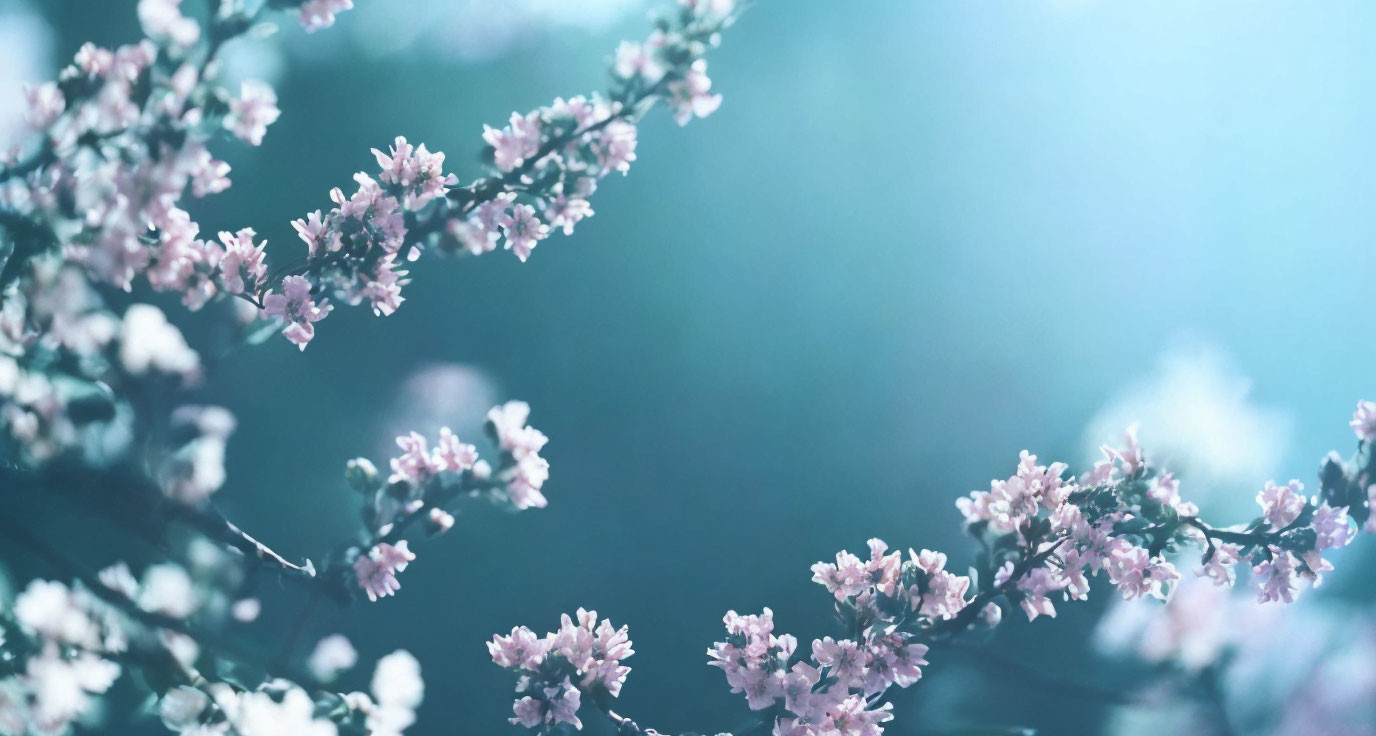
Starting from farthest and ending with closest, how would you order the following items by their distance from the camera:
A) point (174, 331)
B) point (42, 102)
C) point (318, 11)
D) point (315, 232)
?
point (315, 232) < point (174, 331) < point (318, 11) < point (42, 102)

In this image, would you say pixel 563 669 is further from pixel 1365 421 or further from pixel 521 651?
pixel 1365 421

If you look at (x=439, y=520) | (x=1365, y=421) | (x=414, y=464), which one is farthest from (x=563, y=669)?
(x=1365, y=421)

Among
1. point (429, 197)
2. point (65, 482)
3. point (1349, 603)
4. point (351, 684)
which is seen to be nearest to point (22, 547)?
point (65, 482)

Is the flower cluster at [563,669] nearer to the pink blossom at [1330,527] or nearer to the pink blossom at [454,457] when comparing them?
the pink blossom at [454,457]

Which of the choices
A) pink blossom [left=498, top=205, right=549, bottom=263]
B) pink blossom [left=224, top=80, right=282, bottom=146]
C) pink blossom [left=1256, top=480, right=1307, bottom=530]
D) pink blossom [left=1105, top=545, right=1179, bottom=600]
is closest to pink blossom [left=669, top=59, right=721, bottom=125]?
pink blossom [left=498, top=205, right=549, bottom=263]

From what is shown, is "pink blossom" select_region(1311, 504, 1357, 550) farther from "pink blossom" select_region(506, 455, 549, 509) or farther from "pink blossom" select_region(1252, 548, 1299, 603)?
"pink blossom" select_region(506, 455, 549, 509)

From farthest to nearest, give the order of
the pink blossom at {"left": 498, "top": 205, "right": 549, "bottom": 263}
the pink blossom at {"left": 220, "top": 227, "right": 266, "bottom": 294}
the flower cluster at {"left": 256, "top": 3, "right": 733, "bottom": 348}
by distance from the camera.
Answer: the pink blossom at {"left": 498, "top": 205, "right": 549, "bottom": 263}, the pink blossom at {"left": 220, "top": 227, "right": 266, "bottom": 294}, the flower cluster at {"left": 256, "top": 3, "right": 733, "bottom": 348}

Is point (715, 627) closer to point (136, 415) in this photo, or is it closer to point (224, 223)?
point (136, 415)
